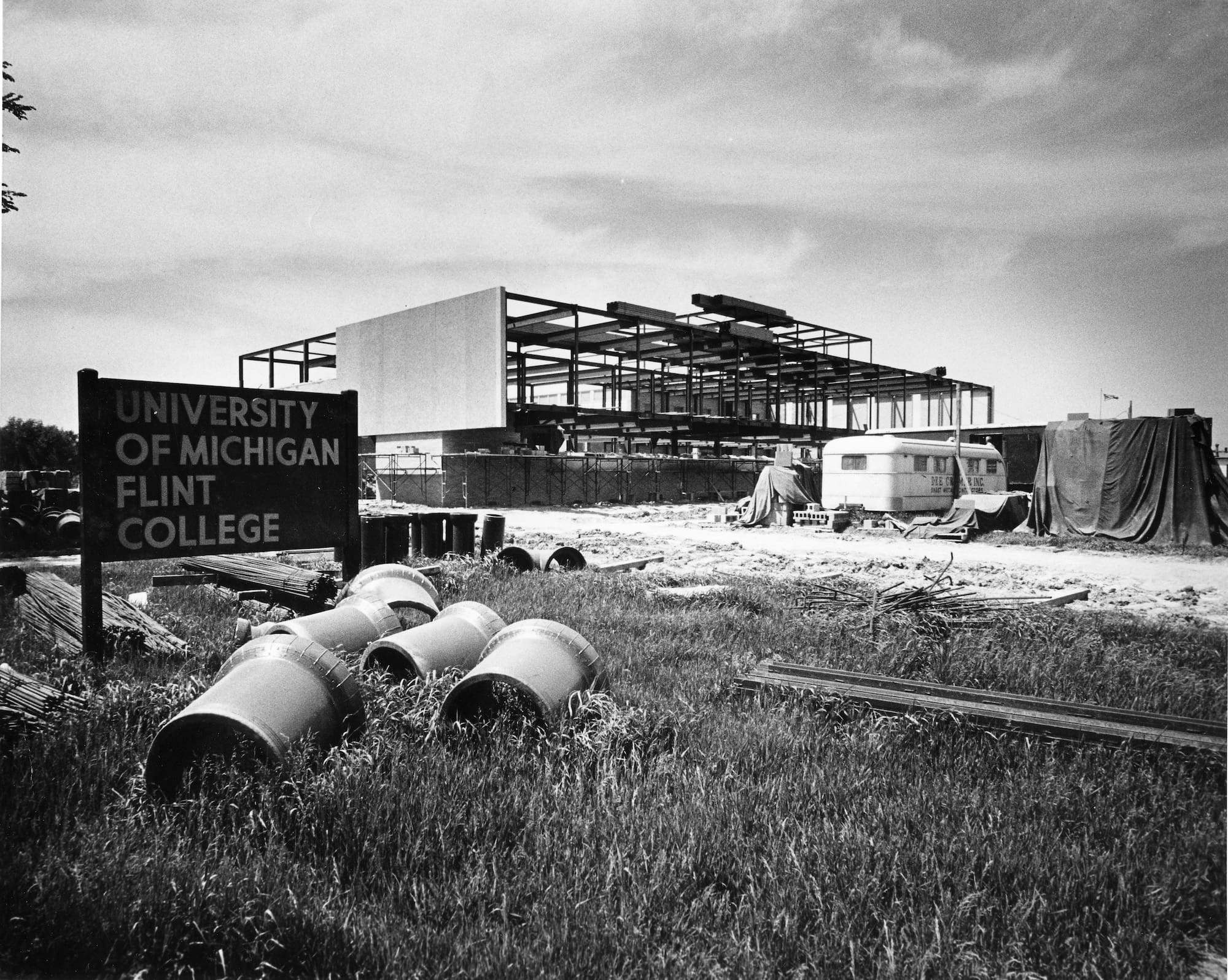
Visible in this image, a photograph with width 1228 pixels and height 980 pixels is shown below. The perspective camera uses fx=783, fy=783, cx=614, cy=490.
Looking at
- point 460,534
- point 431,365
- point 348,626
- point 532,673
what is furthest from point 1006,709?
point 431,365

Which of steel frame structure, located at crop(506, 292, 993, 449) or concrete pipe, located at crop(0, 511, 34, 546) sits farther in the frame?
steel frame structure, located at crop(506, 292, 993, 449)

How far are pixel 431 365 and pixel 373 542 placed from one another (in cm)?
2749

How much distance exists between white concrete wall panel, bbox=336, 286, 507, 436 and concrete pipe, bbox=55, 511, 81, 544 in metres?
18.2

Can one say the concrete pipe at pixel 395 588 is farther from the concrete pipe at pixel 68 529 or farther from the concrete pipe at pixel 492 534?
the concrete pipe at pixel 68 529

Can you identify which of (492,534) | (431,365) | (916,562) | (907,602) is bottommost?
(916,562)

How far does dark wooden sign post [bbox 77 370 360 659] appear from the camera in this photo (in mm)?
5820

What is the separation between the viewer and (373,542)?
1069 cm

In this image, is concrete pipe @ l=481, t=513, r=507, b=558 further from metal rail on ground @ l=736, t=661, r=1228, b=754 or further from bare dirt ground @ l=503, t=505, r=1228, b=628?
metal rail on ground @ l=736, t=661, r=1228, b=754

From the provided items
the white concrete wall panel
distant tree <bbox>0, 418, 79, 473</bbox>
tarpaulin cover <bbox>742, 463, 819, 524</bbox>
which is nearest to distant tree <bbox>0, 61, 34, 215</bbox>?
distant tree <bbox>0, 418, 79, 473</bbox>

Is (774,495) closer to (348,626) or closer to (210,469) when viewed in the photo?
(210,469)

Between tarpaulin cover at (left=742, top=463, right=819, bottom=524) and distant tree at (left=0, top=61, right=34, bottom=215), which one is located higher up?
distant tree at (left=0, top=61, right=34, bottom=215)

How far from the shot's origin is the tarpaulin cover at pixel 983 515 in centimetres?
A: 2183

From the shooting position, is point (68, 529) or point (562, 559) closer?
point (562, 559)

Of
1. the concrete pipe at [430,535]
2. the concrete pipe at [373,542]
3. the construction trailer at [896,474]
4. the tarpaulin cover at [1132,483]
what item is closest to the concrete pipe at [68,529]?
the concrete pipe at [430,535]
